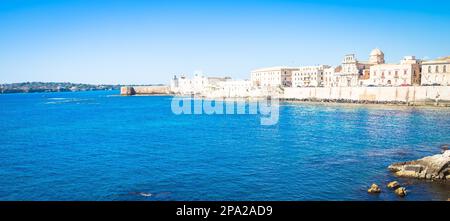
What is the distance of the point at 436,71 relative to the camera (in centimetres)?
5488

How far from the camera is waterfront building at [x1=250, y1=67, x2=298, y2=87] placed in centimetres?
8619

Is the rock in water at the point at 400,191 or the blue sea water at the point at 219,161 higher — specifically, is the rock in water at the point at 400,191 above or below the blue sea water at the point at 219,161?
above

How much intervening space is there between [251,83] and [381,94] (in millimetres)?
38706

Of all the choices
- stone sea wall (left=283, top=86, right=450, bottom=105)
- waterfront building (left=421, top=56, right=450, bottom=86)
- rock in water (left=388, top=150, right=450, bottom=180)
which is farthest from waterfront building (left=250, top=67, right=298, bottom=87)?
rock in water (left=388, top=150, right=450, bottom=180)

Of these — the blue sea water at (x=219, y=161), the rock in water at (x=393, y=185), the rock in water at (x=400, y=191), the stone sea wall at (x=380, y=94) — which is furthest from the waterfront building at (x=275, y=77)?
the rock in water at (x=400, y=191)

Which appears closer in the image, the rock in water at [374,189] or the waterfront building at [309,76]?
the rock in water at [374,189]

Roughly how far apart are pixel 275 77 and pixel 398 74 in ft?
106

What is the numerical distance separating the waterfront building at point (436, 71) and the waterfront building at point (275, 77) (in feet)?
108

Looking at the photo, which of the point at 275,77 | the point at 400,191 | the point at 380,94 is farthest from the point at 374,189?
the point at 275,77

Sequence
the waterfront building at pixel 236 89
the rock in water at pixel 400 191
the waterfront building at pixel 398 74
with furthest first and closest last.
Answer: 1. the waterfront building at pixel 236 89
2. the waterfront building at pixel 398 74
3. the rock in water at pixel 400 191

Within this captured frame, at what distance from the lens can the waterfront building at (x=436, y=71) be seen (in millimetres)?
53906

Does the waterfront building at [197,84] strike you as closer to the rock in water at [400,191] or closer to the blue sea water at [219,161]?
the blue sea water at [219,161]

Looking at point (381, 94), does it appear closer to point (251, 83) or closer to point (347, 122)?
point (347, 122)

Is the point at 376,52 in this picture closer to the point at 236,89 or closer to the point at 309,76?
the point at 309,76
